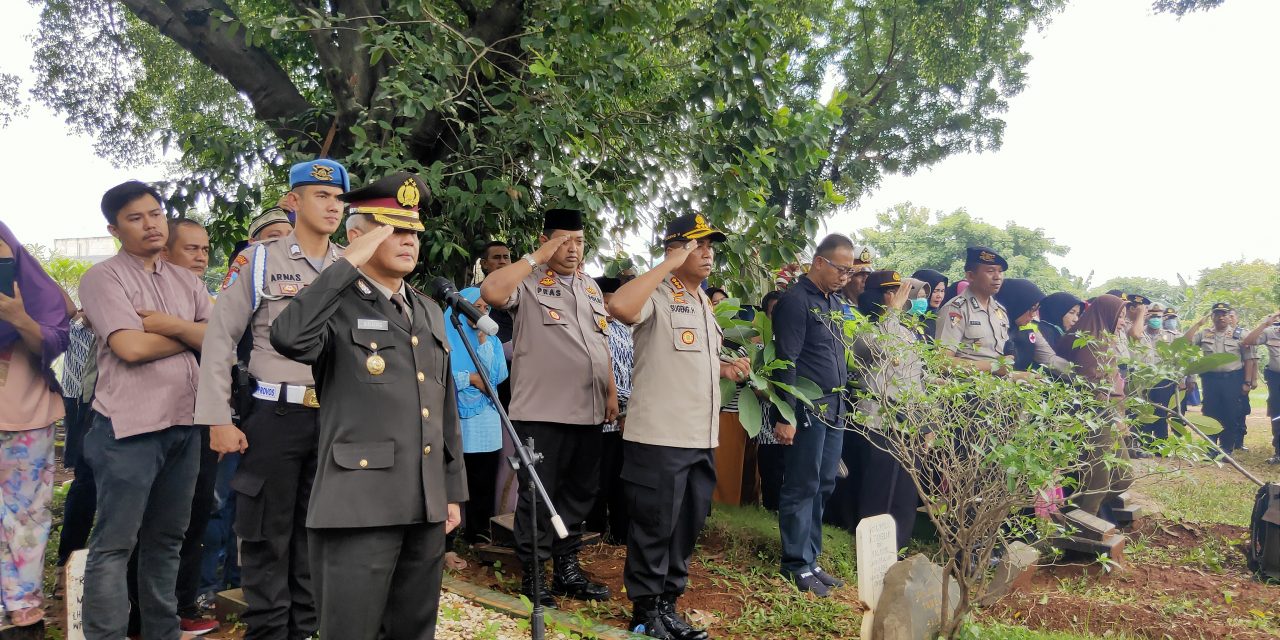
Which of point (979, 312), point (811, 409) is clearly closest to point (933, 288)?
point (979, 312)

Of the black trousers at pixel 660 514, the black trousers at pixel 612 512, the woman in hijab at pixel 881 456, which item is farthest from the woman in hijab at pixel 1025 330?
the black trousers at pixel 660 514

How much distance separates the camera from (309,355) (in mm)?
2463

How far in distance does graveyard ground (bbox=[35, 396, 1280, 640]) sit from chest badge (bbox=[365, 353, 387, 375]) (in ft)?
5.49

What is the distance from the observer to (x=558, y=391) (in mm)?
4398

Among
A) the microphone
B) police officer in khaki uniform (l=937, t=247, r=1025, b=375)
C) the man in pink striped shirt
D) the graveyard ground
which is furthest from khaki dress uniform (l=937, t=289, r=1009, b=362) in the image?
the man in pink striped shirt

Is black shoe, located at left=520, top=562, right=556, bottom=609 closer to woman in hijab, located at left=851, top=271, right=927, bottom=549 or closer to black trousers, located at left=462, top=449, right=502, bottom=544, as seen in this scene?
black trousers, located at left=462, top=449, right=502, bottom=544

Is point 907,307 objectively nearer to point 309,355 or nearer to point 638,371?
point 638,371

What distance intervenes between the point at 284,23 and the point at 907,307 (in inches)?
198

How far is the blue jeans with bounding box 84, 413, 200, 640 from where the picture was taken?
3223mm

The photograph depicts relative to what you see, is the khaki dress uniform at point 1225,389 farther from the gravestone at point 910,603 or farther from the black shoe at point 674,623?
the black shoe at point 674,623

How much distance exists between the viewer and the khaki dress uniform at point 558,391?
14.4 feet

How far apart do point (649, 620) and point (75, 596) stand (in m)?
2.42

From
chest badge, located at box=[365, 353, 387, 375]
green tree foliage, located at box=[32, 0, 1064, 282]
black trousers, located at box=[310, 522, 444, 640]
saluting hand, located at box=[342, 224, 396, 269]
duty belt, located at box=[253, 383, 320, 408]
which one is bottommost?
black trousers, located at box=[310, 522, 444, 640]

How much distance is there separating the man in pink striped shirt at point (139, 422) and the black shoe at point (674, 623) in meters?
2.13
